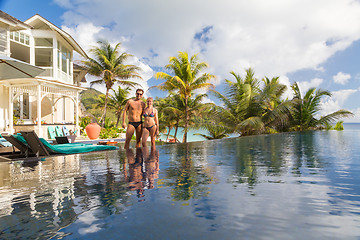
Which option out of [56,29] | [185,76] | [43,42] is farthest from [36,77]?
[185,76]

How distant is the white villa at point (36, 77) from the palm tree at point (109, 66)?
6500 millimetres

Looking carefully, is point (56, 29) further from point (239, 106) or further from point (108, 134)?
point (239, 106)

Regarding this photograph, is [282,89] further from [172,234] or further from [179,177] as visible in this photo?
[172,234]

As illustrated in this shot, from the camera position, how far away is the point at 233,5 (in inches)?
901

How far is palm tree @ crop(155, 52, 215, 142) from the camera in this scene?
1958cm

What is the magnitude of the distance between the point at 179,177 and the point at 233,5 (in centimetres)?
2369

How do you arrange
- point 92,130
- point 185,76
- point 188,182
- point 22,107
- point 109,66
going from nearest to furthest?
point 188,182 → point 92,130 → point 22,107 → point 185,76 → point 109,66

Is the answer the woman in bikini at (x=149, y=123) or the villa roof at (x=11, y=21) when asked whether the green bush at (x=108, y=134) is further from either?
the woman in bikini at (x=149, y=123)

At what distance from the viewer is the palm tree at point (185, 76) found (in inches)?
771

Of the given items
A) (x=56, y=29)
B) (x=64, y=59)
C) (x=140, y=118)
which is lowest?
(x=140, y=118)

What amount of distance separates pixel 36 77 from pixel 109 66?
1168cm

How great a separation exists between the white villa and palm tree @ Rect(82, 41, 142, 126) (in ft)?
21.3

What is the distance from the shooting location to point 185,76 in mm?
19703

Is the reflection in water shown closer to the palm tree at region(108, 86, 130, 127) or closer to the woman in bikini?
the woman in bikini
